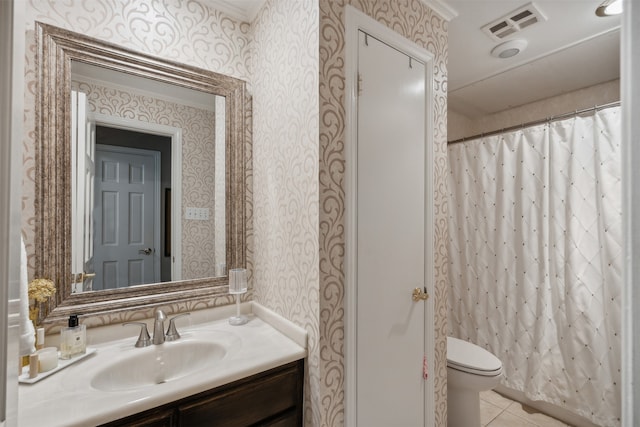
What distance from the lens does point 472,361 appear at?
1711 mm

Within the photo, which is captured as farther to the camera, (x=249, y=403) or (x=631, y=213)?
(x=249, y=403)

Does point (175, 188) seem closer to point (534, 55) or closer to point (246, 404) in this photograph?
point (246, 404)

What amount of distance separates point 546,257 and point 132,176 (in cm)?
250

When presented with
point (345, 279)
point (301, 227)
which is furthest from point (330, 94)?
point (345, 279)

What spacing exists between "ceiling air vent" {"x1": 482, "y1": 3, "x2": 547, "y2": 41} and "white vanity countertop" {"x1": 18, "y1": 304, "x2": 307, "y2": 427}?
1.87m

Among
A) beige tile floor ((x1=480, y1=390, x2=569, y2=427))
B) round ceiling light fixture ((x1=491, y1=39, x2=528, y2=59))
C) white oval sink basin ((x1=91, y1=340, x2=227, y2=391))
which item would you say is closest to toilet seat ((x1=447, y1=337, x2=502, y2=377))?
beige tile floor ((x1=480, y1=390, x2=569, y2=427))

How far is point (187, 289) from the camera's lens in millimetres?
1418

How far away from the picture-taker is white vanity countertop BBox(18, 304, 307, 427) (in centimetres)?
79

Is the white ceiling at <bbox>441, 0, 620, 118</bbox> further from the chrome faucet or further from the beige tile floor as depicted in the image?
the beige tile floor

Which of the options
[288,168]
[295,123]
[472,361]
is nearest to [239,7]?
[295,123]

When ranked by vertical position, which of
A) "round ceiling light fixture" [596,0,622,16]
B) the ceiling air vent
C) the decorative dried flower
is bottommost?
the decorative dried flower

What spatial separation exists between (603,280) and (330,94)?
1958mm

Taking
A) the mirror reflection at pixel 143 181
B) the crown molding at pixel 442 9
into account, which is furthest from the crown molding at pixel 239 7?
the crown molding at pixel 442 9

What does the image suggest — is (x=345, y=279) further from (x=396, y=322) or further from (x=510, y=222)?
(x=510, y=222)
